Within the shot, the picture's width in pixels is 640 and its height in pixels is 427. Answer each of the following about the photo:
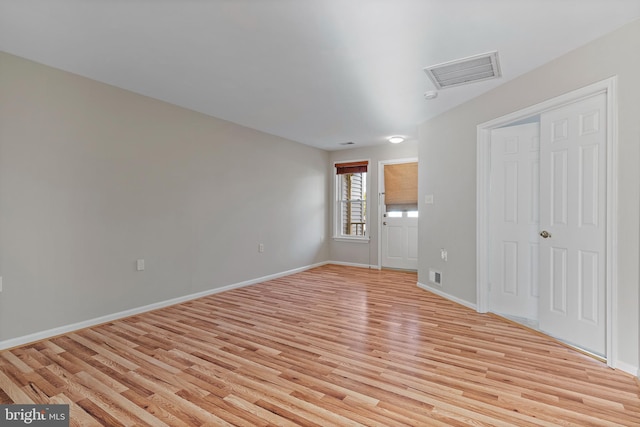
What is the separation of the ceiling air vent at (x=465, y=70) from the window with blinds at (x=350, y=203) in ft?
12.2

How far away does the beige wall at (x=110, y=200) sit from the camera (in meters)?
2.77

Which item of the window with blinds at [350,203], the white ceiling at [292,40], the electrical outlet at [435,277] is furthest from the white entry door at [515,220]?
the window with blinds at [350,203]

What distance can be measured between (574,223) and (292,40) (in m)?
2.83

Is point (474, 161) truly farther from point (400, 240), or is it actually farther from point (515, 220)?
point (400, 240)

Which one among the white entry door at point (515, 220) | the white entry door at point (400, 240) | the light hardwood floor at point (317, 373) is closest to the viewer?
the light hardwood floor at point (317, 373)

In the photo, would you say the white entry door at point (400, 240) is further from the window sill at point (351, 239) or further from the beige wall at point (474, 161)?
the beige wall at point (474, 161)

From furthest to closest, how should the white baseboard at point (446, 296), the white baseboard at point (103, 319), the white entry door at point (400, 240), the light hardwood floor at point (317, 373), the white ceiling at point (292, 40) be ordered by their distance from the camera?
the white entry door at point (400, 240) < the white baseboard at point (446, 296) < the white baseboard at point (103, 319) < the white ceiling at point (292, 40) < the light hardwood floor at point (317, 373)

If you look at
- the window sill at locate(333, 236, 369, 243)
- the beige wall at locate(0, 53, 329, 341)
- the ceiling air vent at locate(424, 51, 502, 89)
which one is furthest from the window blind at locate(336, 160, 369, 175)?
the ceiling air vent at locate(424, 51, 502, 89)

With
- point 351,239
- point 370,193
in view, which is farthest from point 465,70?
point 351,239

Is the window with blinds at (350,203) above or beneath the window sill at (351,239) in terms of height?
above

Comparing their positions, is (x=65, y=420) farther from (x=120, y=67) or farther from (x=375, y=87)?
(x=375, y=87)

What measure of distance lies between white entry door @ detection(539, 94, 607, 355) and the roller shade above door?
9.92 feet

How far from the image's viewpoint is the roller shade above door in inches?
238

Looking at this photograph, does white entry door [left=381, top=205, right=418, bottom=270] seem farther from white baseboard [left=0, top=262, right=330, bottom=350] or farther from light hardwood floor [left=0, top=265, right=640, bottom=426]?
white baseboard [left=0, top=262, right=330, bottom=350]
